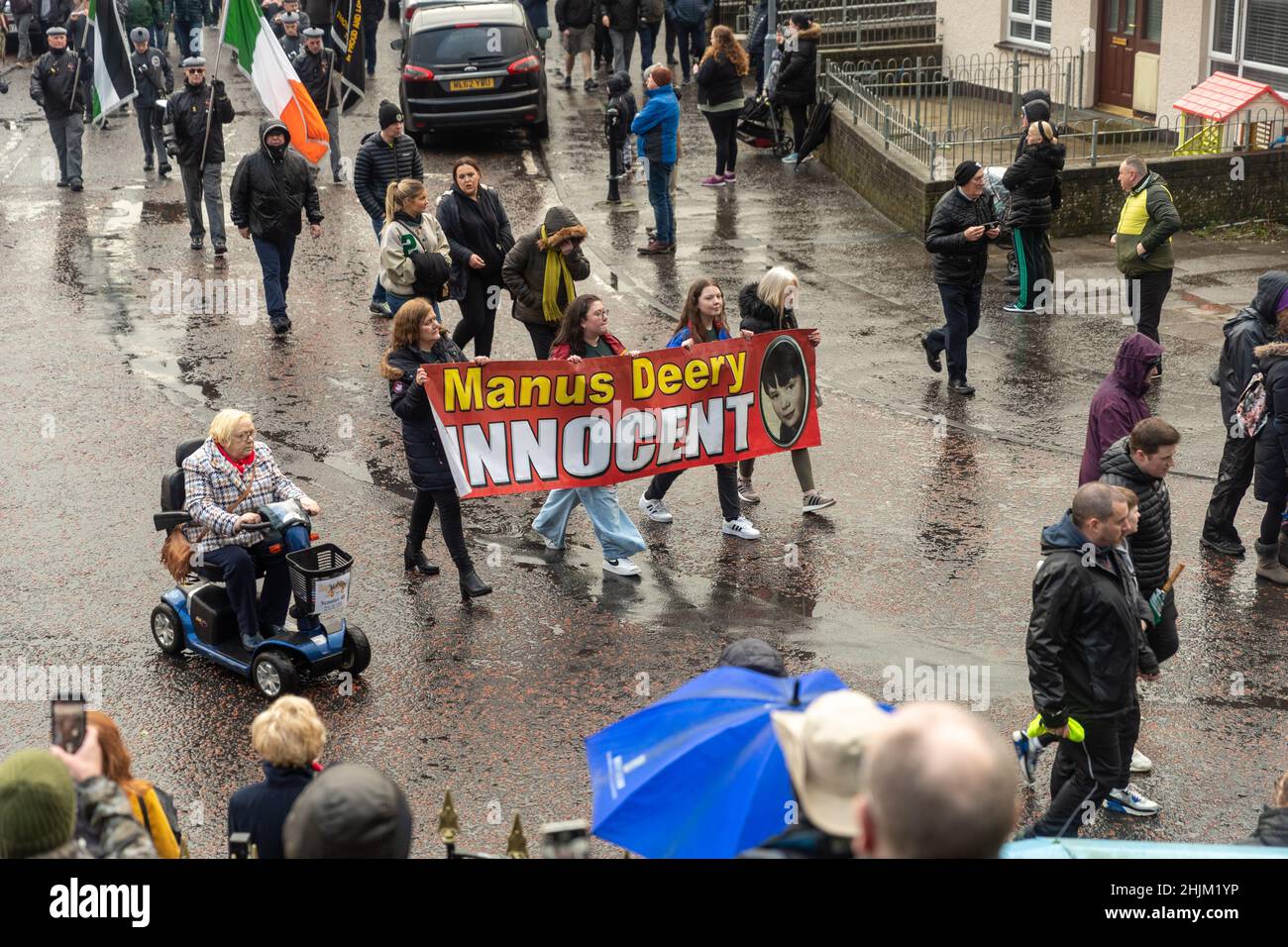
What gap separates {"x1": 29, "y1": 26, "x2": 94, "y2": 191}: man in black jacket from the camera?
19672mm

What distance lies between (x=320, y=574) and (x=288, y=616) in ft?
2.38

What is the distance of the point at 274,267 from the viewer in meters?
14.7

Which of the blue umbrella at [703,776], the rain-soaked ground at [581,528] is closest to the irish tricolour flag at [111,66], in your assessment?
the rain-soaked ground at [581,528]

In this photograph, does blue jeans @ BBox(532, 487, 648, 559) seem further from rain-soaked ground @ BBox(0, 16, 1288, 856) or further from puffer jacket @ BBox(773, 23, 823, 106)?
puffer jacket @ BBox(773, 23, 823, 106)

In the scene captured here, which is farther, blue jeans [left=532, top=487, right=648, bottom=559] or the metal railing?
the metal railing

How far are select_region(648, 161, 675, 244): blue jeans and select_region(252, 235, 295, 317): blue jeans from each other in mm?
4337

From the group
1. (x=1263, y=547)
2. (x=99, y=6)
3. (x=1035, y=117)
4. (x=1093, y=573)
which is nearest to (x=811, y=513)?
(x=1263, y=547)

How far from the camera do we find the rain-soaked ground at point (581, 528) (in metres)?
8.03

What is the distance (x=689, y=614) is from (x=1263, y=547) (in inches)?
146

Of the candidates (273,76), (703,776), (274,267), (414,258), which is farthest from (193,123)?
(703,776)

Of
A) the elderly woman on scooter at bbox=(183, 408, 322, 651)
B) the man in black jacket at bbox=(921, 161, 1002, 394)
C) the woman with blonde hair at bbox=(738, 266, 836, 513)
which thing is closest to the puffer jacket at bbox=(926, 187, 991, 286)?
the man in black jacket at bbox=(921, 161, 1002, 394)

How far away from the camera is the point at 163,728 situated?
8.10 metres

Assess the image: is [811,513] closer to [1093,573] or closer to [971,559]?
[971,559]

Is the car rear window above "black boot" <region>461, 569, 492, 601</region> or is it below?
above
